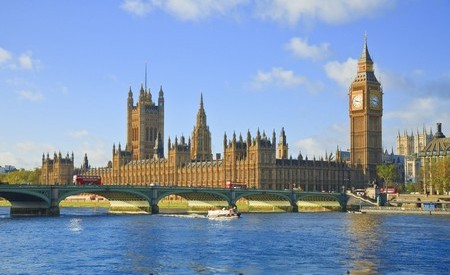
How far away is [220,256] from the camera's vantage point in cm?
6900

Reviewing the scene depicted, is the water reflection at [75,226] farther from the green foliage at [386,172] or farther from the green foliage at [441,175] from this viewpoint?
the green foliage at [386,172]

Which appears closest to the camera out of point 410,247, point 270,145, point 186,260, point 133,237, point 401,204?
point 186,260

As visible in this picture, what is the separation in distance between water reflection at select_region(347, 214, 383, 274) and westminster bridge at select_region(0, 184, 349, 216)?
38.0 metres

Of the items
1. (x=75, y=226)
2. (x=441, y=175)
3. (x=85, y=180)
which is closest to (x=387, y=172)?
(x=441, y=175)

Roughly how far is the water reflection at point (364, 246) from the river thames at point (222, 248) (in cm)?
8

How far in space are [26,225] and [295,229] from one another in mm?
33660

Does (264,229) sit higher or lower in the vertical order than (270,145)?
Answer: lower

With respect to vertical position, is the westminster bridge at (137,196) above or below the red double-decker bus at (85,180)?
below

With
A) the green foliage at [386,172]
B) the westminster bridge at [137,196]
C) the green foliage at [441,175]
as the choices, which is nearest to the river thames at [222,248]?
the westminster bridge at [137,196]

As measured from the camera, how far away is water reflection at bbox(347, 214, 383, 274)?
201 ft

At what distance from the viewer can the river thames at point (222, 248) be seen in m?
61.3

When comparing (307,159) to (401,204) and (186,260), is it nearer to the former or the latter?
(401,204)

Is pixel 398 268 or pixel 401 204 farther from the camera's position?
pixel 401 204

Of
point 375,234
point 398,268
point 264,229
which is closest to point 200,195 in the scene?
point 264,229
